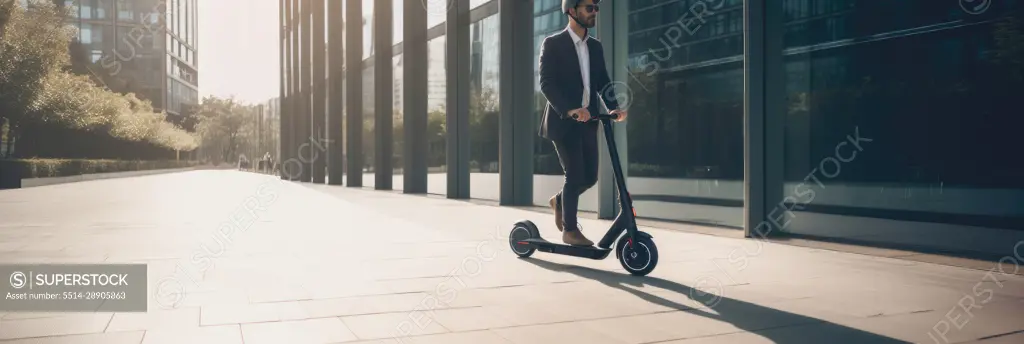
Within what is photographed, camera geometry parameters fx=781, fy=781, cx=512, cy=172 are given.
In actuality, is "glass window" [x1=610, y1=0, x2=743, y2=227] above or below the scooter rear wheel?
above

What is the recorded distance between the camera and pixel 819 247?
646cm

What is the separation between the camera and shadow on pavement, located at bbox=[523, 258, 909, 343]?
3260 millimetres

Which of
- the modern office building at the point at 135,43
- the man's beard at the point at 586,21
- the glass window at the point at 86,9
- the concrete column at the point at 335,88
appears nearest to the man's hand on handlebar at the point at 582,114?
the man's beard at the point at 586,21

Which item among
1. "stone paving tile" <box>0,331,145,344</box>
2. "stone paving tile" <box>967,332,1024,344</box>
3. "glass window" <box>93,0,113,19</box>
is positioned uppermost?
"glass window" <box>93,0,113,19</box>

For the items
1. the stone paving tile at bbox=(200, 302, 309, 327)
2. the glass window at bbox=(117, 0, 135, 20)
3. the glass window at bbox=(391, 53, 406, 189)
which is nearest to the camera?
the stone paving tile at bbox=(200, 302, 309, 327)

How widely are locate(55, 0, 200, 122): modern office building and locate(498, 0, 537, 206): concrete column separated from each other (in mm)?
65894

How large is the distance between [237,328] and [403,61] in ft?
46.1

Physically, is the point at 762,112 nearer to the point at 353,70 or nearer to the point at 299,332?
the point at 299,332

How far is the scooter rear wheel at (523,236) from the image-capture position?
574cm

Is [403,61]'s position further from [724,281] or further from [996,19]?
[724,281]

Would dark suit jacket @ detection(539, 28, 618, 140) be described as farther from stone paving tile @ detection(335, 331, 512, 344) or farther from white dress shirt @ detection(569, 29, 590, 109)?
stone paving tile @ detection(335, 331, 512, 344)

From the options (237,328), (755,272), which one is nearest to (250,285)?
(237,328)

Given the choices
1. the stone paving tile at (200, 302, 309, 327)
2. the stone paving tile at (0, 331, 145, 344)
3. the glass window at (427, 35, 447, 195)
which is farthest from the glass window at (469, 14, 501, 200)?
the stone paving tile at (0, 331, 145, 344)

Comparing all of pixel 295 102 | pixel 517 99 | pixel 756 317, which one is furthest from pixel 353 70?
pixel 756 317
